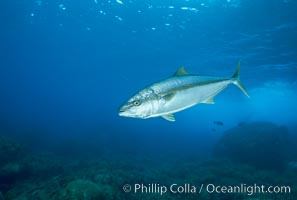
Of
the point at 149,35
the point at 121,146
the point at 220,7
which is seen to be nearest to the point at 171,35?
the point at 149,35

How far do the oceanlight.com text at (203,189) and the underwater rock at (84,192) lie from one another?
182cm

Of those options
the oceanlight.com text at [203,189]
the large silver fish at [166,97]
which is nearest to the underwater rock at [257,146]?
the oceanlight.com text at [203,189]

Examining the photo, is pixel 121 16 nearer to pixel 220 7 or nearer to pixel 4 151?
pixel 220 7

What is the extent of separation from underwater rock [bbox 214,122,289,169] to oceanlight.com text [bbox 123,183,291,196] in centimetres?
1083

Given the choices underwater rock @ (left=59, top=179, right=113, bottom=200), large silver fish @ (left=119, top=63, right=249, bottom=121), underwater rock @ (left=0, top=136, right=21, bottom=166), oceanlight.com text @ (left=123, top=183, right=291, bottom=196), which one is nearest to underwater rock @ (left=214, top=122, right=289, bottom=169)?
oceanlight.com text @ (left=123, top=183, right=291, bottom=196)

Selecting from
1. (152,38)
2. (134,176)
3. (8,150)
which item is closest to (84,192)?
(134,176)

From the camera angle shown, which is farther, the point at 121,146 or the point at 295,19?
the point at 121,146

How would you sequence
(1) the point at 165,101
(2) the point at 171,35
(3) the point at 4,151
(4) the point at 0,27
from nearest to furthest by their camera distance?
1. (1) the point at 165,101
2. (3) the point at 4,151
3. (2) the point at 171,35
4. (4) the point at 0,27

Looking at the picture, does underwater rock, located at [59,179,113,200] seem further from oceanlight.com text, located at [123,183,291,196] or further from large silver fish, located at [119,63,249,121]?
large silver fish, located at [119,63,249,121]

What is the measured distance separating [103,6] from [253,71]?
2143 cm

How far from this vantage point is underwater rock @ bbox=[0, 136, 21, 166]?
1388 cm

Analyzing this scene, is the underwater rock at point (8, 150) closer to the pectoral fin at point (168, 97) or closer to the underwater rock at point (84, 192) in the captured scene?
the underwater rock at point (84, 192)

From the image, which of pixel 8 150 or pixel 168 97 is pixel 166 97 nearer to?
pixel 168 97

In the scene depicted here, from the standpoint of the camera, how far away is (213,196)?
33.9 feet
